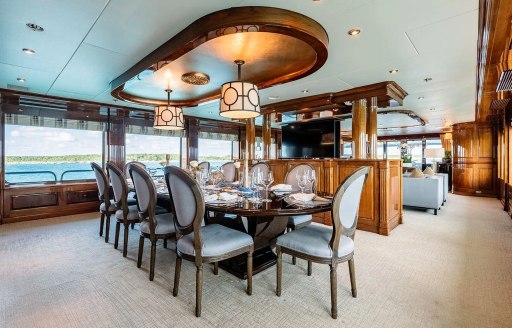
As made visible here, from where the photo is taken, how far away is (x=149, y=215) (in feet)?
7.83

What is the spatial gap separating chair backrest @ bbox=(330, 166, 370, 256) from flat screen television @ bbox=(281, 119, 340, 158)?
3700mm

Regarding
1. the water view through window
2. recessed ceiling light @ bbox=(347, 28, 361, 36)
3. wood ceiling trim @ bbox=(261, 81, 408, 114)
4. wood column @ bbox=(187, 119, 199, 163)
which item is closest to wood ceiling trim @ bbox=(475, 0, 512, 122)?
recessed ceiling light @ bbox=(347, 28, 361, 36)

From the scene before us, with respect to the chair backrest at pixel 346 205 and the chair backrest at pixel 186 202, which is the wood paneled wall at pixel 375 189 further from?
the chair backrest at pixel 186 202

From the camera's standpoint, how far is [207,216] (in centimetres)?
315

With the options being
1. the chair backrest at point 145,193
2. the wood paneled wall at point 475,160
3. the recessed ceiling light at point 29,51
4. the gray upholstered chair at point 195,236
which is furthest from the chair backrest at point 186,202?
the wood paneled wall at point 475,160

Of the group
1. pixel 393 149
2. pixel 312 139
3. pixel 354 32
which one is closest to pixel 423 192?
pixel 312 139

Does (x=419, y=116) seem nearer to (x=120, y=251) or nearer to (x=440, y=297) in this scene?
(x=440, y=297)

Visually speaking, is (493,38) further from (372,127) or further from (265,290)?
(265,290)

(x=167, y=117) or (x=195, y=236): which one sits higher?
(x=167, y=117)

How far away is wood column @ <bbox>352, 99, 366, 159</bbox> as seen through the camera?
441 centimetres

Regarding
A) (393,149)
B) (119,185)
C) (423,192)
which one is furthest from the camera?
(393,149)

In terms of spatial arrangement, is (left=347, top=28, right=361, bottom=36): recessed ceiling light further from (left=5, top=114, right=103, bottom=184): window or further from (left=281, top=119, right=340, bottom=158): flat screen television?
(left=5, top=114, right=103, bottom=184): window

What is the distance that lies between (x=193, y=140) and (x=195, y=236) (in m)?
5.80

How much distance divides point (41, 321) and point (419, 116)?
330 inches
